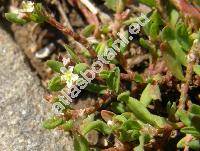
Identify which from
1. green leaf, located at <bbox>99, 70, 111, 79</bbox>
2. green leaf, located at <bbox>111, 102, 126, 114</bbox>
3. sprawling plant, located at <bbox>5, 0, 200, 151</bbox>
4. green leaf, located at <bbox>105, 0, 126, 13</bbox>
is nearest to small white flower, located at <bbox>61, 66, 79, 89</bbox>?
sprawling plant, located at <bbox>5, 0, 200, 151</bbox>

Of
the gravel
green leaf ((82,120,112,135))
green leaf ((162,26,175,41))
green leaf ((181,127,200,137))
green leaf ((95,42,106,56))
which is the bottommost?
the gravel

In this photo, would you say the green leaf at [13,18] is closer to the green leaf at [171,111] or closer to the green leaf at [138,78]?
the green leaf at [138,78]

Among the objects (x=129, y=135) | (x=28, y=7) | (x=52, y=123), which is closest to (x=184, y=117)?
(x=129, y=135)

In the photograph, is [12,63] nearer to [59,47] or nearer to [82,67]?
[59,47]

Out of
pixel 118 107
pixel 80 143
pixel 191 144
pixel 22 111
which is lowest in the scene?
pixel 22 111

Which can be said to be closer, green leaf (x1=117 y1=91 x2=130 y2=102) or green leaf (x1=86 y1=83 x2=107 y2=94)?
green leaf (x1=117 y1=91 x2=130 y2=102)

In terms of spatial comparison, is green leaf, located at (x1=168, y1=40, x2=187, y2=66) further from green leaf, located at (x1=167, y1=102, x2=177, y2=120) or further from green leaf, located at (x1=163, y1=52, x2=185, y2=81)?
green leaf, located at (x1=167, y1=102, x2=177, y2=120)

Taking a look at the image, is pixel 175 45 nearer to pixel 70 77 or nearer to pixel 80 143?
pixel 70 77
